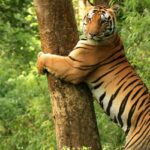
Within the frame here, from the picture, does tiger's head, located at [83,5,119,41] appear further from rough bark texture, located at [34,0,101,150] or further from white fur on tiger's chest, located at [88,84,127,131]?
white fur on tiger's chest, located at [88,84,127,131]

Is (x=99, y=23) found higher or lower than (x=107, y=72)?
higher

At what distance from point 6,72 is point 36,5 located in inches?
250

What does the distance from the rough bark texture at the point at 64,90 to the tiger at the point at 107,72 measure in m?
0.09

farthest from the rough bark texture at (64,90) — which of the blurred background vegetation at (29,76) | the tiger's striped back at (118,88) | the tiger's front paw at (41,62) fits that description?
the blurred background vegetation at (29,76)

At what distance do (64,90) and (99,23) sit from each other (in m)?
0.72

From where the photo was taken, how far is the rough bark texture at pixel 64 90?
4.85 m

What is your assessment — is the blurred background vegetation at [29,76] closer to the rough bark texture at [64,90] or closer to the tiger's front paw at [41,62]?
the rough bark texture at [64,90]

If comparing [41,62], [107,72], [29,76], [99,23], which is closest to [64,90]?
[41,62]

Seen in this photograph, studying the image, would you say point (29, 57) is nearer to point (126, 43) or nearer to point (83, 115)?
point (126, 43)

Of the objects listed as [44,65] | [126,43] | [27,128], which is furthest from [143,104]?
[27,128]

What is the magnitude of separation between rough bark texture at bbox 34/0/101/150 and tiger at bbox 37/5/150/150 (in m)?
0.09

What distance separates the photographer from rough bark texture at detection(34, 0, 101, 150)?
485cm

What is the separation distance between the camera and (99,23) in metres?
5.16

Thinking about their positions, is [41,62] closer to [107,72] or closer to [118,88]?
[107,72]
